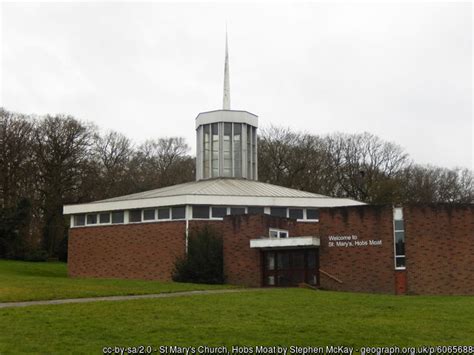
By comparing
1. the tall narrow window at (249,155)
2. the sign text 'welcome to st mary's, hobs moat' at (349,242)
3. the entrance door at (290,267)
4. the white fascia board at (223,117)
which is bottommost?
the entrance door at (290,267)

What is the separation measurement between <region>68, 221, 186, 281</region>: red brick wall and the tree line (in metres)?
12.2

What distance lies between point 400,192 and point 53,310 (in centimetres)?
4819

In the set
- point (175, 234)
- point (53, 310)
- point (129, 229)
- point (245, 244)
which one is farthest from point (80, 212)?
point (53, 310)

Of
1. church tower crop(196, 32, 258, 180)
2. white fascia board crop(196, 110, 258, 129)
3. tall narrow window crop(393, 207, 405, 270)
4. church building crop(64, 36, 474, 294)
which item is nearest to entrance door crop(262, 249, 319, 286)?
church building crop(64, 36, 474, 294)

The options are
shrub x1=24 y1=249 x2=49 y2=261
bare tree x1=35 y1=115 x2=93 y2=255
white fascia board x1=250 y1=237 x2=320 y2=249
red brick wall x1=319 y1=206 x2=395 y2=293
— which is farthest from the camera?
bare tree x1=35 y1=115 x2=93 y2=255

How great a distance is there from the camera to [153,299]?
21094mm

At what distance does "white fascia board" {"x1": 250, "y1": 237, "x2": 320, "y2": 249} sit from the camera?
1225 inches

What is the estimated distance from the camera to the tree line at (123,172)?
54500mm

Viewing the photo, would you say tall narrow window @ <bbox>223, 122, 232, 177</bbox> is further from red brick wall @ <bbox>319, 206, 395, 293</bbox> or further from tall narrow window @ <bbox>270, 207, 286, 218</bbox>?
red brick wall @ <bbox>319, 206, 395, 293</bbox>

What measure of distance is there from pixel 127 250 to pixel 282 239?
35.5ft

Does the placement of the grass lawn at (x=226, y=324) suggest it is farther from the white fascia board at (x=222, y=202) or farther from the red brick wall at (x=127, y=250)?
the red brick wall at (x=127, y=250)

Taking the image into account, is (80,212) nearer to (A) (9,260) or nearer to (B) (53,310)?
(A) (9,260)

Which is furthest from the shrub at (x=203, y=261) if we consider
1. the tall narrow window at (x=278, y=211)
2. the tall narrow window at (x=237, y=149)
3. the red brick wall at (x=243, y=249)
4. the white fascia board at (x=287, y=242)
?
the tall narrow window at (x=237, y=149)

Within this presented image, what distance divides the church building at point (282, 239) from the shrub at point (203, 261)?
49 centimetres
